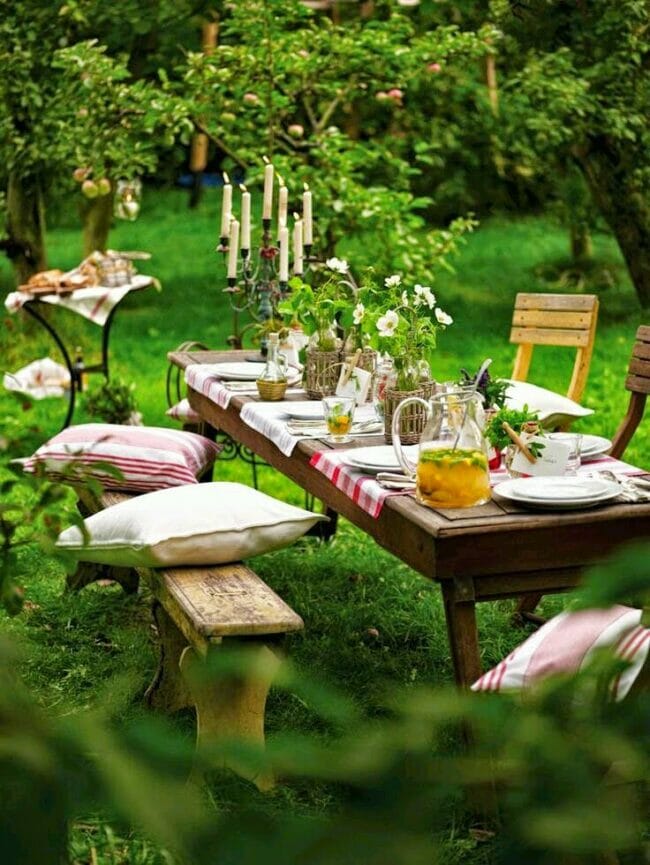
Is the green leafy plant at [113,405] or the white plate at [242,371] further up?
the white plate at [242,371]

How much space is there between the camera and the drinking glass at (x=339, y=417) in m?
3.28

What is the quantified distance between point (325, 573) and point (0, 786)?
417cm

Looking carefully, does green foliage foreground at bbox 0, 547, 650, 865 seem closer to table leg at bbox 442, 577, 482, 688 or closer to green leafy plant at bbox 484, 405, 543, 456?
table leg at bbox 442, 577, 482, 688

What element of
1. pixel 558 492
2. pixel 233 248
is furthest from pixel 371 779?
pixel 233 248

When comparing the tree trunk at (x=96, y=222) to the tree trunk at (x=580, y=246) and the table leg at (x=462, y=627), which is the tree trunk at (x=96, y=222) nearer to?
the tree trunk at (x=580, y=246)

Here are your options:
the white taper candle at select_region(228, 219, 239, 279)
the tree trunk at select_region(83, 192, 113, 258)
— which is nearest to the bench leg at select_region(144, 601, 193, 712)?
the white taper candle at select_region(228, 219, 239, 279)

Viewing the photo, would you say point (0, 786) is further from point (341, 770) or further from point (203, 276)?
point (203, 276)

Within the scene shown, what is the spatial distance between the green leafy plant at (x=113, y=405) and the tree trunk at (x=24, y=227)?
2.50 metres

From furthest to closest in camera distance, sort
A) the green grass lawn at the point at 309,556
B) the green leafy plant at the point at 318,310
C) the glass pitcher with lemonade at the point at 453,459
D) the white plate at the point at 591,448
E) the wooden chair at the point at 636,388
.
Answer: the wooden chair at the point at 636,388 < the green leafy plant at the point at 318,310 < the green grass lawn at the point at 309,556 < the white plate at the point at 591,448 < the glass pitcher with lemonade at the point at 453,459

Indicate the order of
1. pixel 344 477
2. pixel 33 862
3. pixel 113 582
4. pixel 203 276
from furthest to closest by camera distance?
pixel 203 276, pixel 113 582, pixel 344 477, pixel 33 862

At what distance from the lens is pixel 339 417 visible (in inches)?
129

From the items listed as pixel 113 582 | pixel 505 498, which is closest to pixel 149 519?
pixel 505 498

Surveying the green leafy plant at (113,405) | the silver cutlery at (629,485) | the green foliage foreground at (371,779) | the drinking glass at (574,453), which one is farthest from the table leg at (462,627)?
the green leafy plant at (113,405)

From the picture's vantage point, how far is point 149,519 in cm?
311
